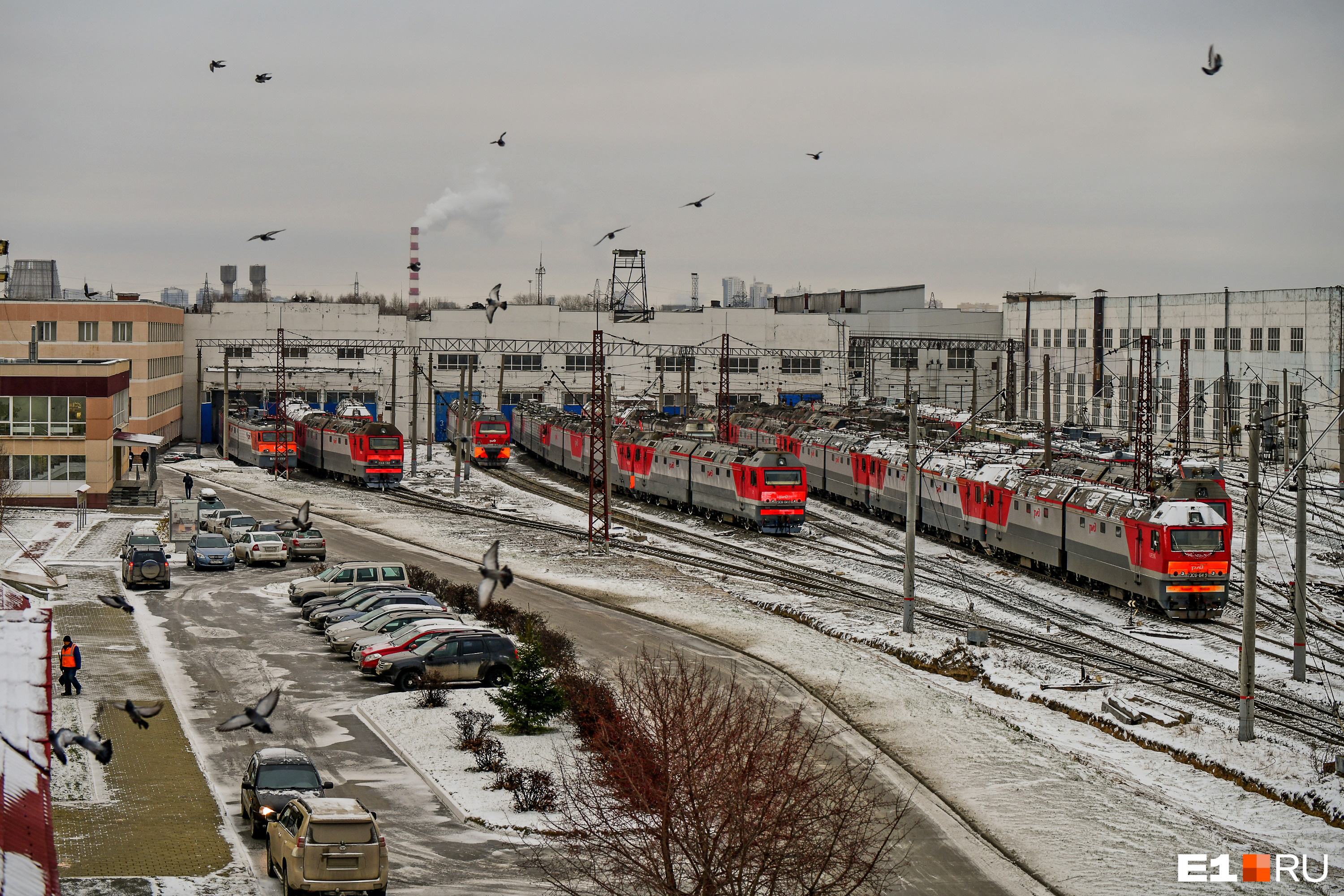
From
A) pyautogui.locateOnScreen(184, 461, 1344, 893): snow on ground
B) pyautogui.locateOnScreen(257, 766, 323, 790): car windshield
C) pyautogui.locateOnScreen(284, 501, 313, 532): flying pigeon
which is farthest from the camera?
pyautogui.locateOnScreen(284, 501, 313, 532): flying pigeon

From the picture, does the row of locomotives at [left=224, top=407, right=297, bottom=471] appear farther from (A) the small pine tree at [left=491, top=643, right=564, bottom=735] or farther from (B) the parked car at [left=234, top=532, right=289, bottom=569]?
(A) the small pine tree at [left=491, top=643, right=564, bottom=735]

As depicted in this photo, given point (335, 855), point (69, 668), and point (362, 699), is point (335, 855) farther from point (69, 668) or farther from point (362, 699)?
point (69, 668)

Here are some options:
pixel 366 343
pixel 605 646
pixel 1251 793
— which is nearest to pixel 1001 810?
pixel 1251 793

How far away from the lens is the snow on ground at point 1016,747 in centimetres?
2222

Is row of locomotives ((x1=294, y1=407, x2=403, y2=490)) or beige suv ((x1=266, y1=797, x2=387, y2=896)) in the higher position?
row of locomotives ((x1=294, y1=407, x2=403, y2=490))

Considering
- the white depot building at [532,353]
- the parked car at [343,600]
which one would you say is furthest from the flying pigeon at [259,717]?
the white depot building at [532,353]

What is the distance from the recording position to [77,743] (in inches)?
755

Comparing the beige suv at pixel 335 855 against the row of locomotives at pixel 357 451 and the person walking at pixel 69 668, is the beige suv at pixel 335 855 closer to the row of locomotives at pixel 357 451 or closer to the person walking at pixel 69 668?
the person walking at pixel 69 668

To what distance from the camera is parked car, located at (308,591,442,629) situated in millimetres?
36812

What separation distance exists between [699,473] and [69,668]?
37.5 meters

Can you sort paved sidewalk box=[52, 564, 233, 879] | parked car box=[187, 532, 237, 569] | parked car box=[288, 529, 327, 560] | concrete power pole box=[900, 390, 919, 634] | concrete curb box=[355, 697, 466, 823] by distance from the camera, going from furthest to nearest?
parked car box=[288, 529, 327, 560] < parked car box=[187, 532, 237, 569] < concrete power pole box=[900, 390, 919, 634] < concrete curb box=[355, 697, 466, 823] < paved sidewalk box=[52, 564, 233, 879]

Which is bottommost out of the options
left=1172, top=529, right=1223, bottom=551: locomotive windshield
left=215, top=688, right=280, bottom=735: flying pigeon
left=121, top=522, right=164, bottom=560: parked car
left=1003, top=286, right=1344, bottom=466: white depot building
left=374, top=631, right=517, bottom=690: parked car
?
left=374, top=631, right=517, bottom=690: parked car

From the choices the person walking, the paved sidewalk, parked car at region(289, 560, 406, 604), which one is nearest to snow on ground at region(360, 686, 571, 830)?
the paved sidewalk

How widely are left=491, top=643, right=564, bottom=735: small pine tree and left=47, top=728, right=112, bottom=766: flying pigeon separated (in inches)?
350
